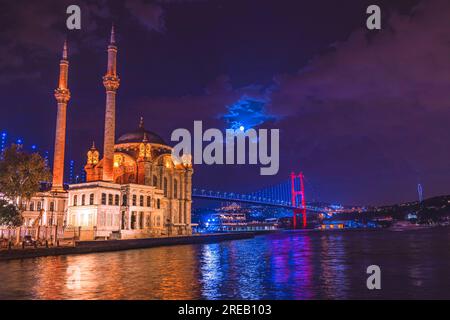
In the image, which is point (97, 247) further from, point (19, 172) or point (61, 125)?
point (61, 125)

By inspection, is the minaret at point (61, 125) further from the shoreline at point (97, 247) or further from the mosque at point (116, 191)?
the shoreline at point (97, 247)

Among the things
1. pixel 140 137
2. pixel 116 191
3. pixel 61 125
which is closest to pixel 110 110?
pixel 61 125

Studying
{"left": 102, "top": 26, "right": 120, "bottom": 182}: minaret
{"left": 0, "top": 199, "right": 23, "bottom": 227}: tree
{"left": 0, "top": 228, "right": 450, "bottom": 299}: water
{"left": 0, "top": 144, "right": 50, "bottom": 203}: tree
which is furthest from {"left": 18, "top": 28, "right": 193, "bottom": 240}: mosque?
{"left": 0, "top": 228, "right": 450, "bottom": 299}: water

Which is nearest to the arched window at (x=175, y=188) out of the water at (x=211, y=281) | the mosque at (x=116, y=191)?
the mosque at (x=116, y=191)
